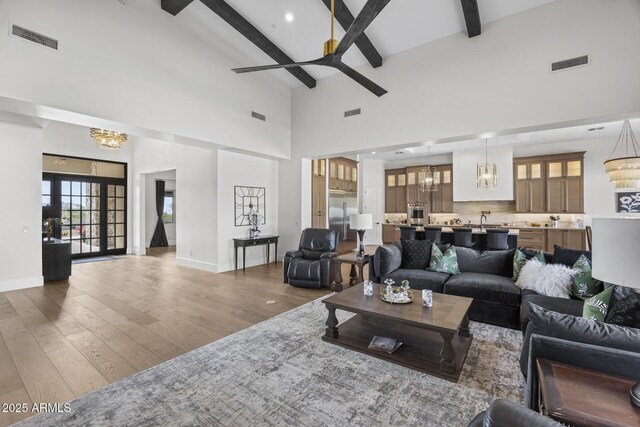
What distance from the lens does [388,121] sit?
19.2ft

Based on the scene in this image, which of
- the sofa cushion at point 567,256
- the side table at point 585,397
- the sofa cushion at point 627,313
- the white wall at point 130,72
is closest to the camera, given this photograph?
the side table at point 585,397

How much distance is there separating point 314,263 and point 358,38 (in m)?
4.08

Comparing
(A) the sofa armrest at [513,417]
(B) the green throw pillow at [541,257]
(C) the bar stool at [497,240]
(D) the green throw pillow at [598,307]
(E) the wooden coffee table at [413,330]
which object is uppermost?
(C) the bar stool at [497,240]

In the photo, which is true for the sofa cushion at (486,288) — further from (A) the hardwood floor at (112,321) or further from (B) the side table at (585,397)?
(B) the side table at (585,397)

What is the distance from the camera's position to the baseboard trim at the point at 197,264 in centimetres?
637

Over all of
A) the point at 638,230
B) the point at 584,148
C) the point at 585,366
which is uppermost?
the point at 584,148

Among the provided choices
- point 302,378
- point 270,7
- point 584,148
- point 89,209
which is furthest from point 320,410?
point 584,148

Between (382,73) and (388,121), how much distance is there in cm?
101

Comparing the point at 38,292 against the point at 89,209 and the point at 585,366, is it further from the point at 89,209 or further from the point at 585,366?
the point at 585,366

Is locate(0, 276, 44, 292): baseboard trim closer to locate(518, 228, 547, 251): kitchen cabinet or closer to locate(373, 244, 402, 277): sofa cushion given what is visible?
locate(373, 244, 402, 277): sofa cushion

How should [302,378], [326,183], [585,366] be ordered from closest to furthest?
[585,366] < [302,378] < [326,183]

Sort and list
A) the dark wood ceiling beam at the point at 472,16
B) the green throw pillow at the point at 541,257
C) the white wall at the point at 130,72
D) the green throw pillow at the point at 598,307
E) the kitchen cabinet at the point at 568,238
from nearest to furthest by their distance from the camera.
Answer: the green throw pillow at the point at 598,307, the white wall at the point at 130,72, the green throw pillow at the point at 541,257, the dark wood ceiling beam at the point at 472,16, the kitchen cabinet at the point at 568,238

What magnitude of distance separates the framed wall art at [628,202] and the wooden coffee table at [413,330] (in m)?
7.89

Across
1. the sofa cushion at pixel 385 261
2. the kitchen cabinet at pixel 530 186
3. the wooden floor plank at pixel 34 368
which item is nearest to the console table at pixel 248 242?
the sofa cushion at pixel 385 261
